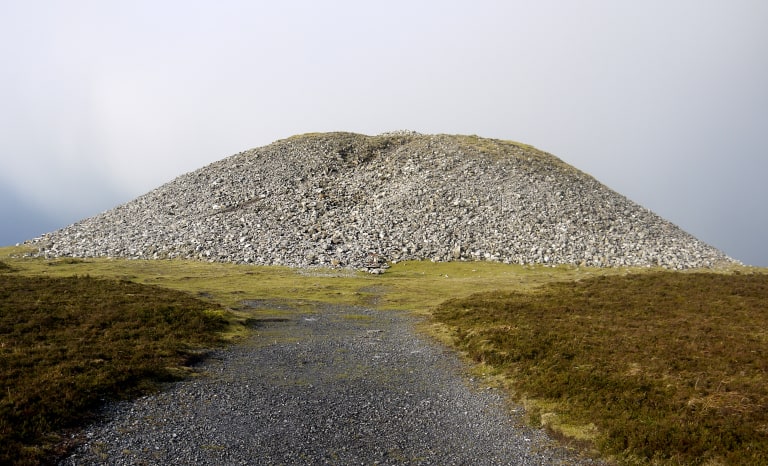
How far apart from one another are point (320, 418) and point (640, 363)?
14194 mm

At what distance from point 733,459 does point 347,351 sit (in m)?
16.9

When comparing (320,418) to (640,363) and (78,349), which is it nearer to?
(78,349)

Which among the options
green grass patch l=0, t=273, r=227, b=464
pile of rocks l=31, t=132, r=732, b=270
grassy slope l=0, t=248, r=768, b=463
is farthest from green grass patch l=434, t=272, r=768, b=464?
pile of rocks l=31, t=132, r=732, b=270

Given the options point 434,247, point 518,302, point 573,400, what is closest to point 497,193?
point 434,247

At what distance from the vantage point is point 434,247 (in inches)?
2616

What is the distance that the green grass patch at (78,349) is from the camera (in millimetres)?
15203

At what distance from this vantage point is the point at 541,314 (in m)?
33.4

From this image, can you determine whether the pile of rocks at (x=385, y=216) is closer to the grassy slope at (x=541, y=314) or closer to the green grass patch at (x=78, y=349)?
the grassy slope at (x=541, y=314)

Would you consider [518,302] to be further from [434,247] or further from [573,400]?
[434,247]

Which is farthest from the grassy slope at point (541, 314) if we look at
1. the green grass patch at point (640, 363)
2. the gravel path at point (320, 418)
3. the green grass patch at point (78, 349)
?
the green grass patch at point (78, 349)

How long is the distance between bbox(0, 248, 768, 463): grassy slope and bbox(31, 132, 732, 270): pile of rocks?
5091 millimetres

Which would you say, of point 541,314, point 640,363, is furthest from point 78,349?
point 541,314

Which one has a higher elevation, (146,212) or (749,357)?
(146,212)

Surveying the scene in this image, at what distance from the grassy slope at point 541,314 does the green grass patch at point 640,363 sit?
0.23ft
